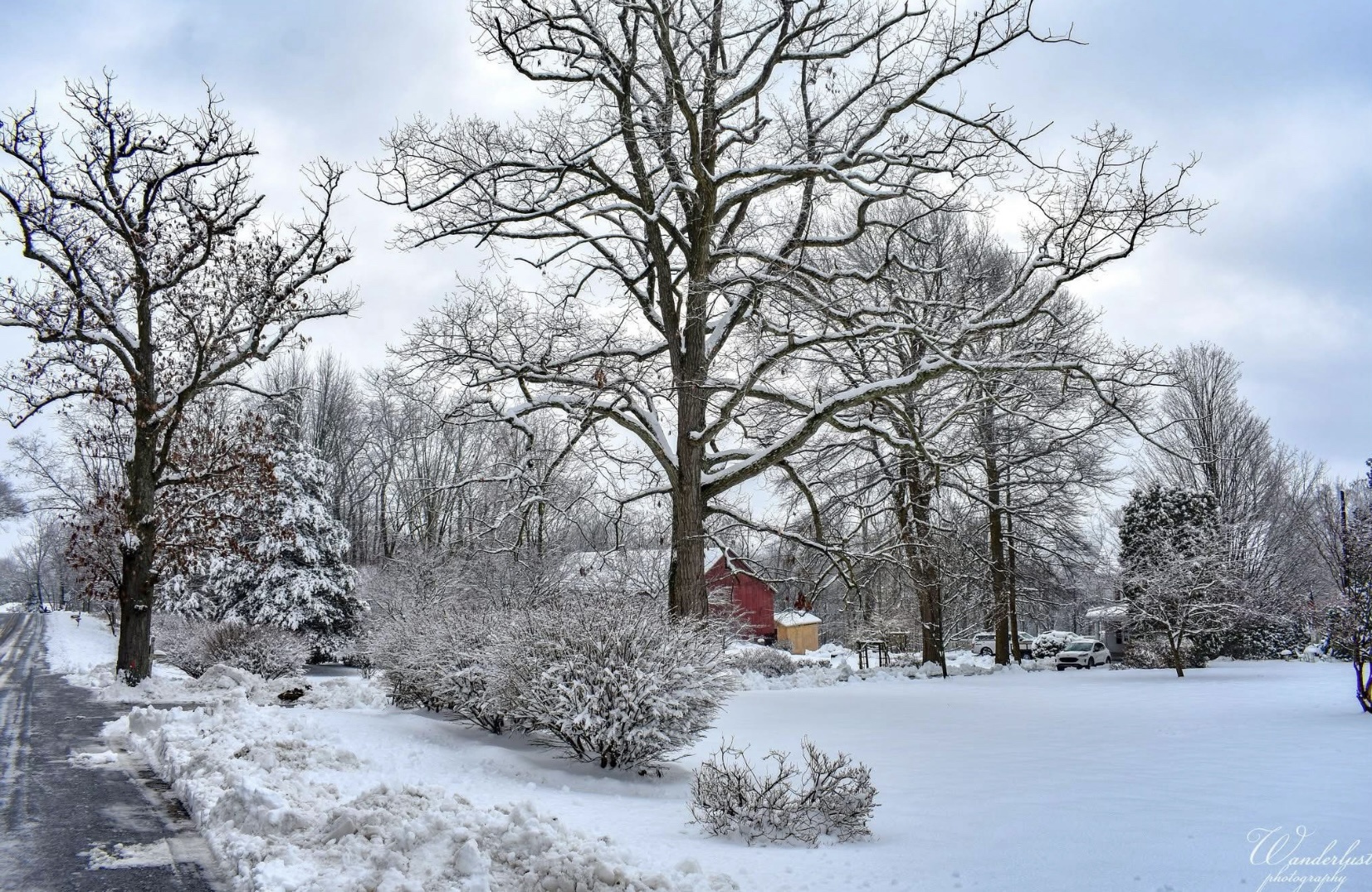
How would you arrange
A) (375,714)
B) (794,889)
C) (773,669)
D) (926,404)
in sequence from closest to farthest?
(794,889) < (375,714) < (926,404) < (773,669)

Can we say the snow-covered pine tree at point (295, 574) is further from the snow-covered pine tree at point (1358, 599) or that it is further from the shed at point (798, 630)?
the shed at point (798, 630)

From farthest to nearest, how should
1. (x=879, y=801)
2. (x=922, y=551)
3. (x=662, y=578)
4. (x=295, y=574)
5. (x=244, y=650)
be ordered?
(x=662, y=578)
(x=295, y=574)
(x=922, y=551)
(x=244, y=650)
(x=879, y=801)

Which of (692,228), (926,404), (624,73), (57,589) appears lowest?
(57,589)

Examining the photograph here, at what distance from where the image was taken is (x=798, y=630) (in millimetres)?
51625

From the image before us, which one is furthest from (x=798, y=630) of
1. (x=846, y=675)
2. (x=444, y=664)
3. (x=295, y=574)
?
(x=444, y=664)

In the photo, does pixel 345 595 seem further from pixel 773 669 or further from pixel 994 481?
pixel 994 481

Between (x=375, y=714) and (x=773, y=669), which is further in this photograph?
(x=773, y=669)

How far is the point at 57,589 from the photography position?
10575cm

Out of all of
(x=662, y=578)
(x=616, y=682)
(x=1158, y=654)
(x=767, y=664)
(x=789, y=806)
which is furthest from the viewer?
(x=662, y=578)

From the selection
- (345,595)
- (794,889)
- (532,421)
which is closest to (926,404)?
(532,421)

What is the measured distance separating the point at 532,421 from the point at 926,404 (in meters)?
9.53

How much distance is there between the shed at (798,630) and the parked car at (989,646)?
9312mm

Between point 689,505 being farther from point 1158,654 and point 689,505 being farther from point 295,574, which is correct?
point 295,574

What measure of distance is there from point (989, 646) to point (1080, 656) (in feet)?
55.5
